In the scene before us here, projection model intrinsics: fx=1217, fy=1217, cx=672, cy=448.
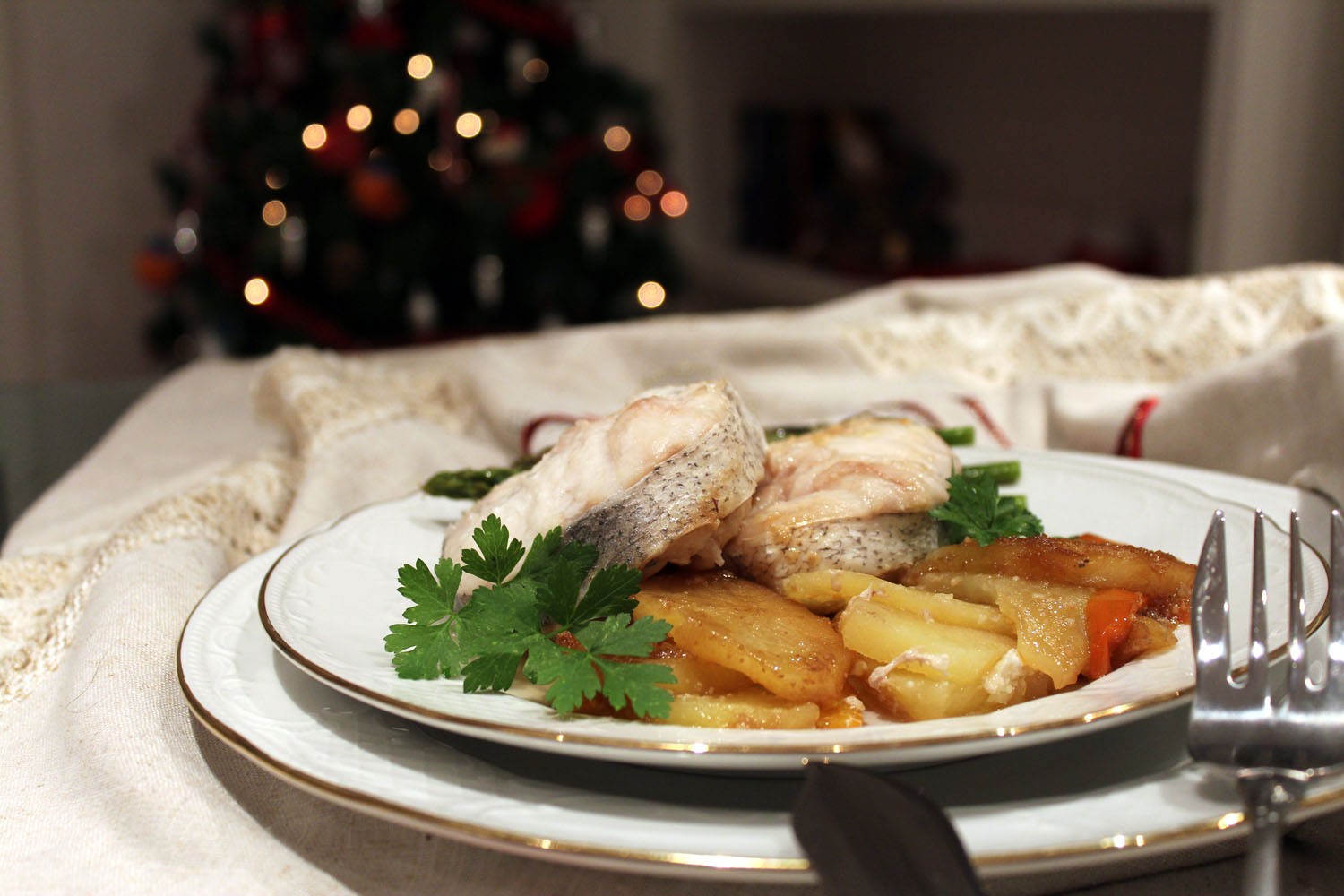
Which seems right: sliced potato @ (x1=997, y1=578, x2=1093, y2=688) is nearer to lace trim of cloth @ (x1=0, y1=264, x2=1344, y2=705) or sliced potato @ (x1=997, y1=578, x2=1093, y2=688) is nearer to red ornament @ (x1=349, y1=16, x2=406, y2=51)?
lace trim of cloth @ (x1=0, y1=264, x2=1344, y2=705)

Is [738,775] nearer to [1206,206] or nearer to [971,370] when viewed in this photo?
[971,370]

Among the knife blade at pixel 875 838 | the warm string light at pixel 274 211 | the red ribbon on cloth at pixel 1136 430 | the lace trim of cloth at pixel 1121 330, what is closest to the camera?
the knife blade at pixel 875 838

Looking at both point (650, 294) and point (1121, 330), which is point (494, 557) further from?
point (650, 294)

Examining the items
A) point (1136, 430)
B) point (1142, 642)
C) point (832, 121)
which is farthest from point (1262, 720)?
point (832, 121)

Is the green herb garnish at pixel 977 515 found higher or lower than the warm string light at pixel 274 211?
lower

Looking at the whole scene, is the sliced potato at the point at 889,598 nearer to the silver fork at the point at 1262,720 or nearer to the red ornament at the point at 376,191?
the silver fork at the point at 1262,720

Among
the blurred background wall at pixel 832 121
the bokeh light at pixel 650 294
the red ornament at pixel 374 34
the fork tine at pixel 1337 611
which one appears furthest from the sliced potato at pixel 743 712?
the bokeh light at pixel 650 294

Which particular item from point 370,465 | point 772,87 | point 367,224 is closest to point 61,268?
point 367,224

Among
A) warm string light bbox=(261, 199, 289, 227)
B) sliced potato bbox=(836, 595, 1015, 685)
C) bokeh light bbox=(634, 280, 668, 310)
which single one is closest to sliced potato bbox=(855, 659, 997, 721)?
sliced potato bbox=(836, 595, 1015, 685)
